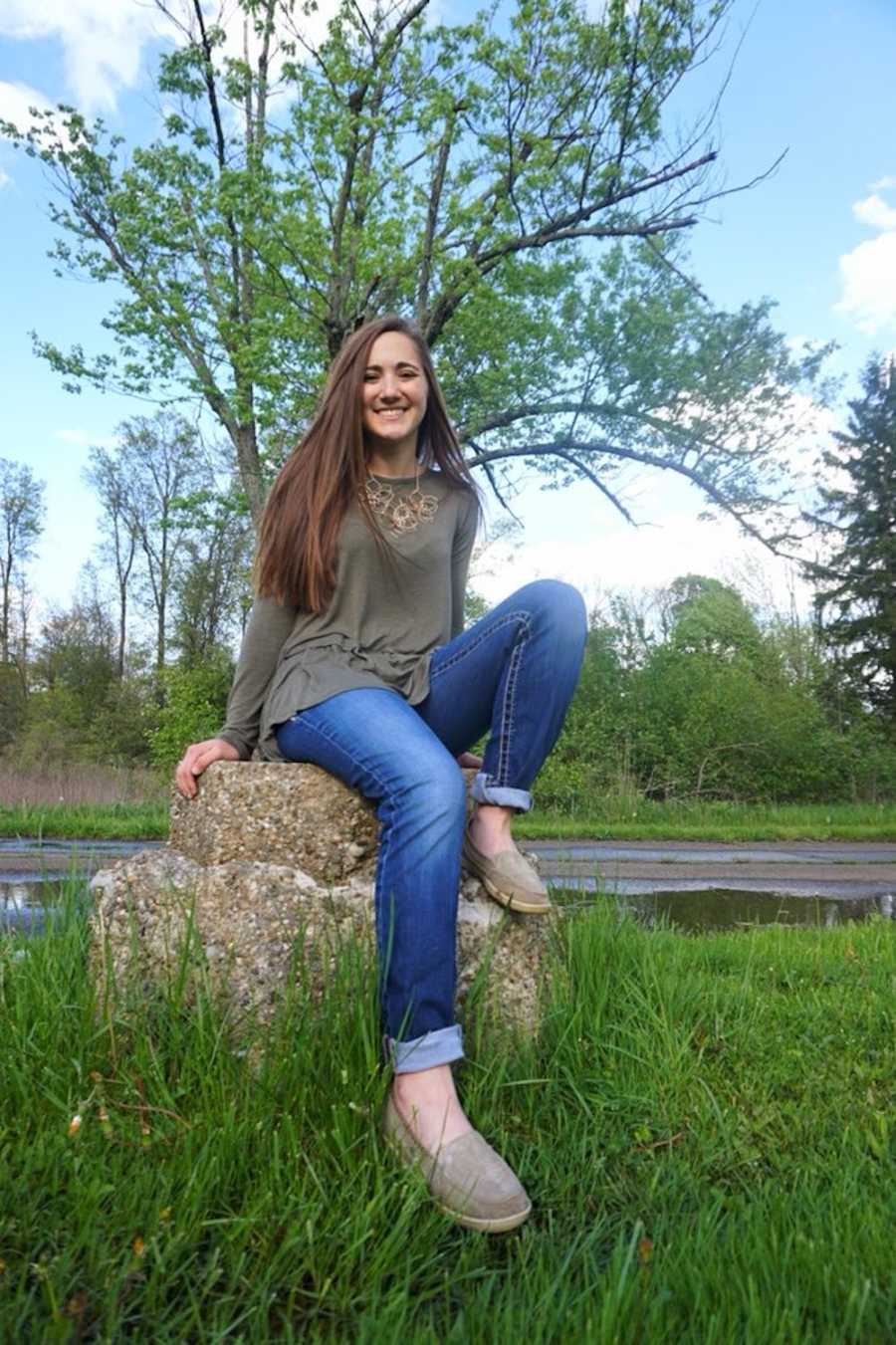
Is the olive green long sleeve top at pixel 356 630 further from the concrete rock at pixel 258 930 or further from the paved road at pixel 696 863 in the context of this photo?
A: the paved road at pixel 696 863

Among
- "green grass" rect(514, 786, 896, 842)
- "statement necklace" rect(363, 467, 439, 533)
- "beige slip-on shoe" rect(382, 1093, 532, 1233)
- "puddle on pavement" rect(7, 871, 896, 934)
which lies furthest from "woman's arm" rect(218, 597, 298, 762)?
"green grass" rect(514, 786, 896, 842)

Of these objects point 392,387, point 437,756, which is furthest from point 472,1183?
point 392,387

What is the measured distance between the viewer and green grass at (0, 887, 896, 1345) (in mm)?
1447

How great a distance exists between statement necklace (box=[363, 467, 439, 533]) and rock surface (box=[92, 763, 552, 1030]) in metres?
0.75

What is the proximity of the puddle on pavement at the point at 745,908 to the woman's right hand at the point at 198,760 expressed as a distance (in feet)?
8.14

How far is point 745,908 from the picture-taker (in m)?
5.51

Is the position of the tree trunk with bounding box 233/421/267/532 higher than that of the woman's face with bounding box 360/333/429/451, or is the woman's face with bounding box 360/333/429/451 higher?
the tree trunk with bounding box 233/421/267/532

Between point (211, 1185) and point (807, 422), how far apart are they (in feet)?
54.1

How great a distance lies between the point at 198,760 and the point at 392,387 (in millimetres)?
1139

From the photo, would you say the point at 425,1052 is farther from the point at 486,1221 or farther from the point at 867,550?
the point at 867,550

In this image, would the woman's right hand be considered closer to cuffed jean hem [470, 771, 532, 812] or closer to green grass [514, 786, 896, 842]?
cuffed jean hem [470, 771, 532, 812]

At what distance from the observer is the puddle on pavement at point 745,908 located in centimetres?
492

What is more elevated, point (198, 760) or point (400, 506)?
point (400, 506)

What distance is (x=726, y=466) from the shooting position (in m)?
15.8
